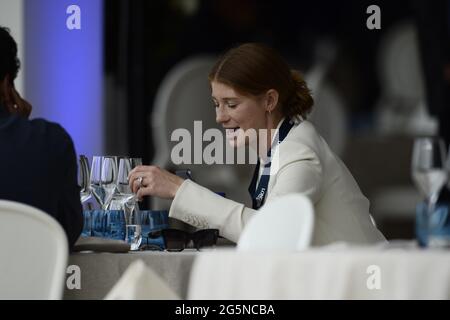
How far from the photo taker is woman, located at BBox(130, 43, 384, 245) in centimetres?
309

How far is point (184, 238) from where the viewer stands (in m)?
3.14

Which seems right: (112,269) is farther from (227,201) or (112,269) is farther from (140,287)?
(140,287)

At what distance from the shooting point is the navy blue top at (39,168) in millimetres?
2850

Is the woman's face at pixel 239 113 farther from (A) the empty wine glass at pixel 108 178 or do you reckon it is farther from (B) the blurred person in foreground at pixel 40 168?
(B) the blurred person in foreground at pixel 40 168

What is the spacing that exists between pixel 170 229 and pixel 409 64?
10.7ft

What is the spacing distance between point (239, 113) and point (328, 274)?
→ 153cm

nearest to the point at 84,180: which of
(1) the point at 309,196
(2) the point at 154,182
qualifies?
(2) the point at 154,182

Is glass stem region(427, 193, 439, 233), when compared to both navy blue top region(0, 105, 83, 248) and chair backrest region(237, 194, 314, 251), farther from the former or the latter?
navy blue top region(0, 105, 83, 248)

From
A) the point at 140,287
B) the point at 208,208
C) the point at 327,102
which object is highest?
the point at 140,287

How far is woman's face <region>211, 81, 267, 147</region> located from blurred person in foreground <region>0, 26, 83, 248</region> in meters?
0.60

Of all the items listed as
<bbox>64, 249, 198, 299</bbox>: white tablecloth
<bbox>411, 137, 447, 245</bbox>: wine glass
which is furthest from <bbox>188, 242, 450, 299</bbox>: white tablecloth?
<bbox>64, 249, 198, 299</bbox>: white tablecloth

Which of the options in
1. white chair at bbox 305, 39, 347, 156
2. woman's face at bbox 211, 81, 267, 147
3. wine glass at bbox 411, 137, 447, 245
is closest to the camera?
wine glass at bbox 411, 137, 447, 245

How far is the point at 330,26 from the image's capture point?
6.58m

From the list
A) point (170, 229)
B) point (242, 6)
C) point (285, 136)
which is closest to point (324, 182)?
point (285, 136)
